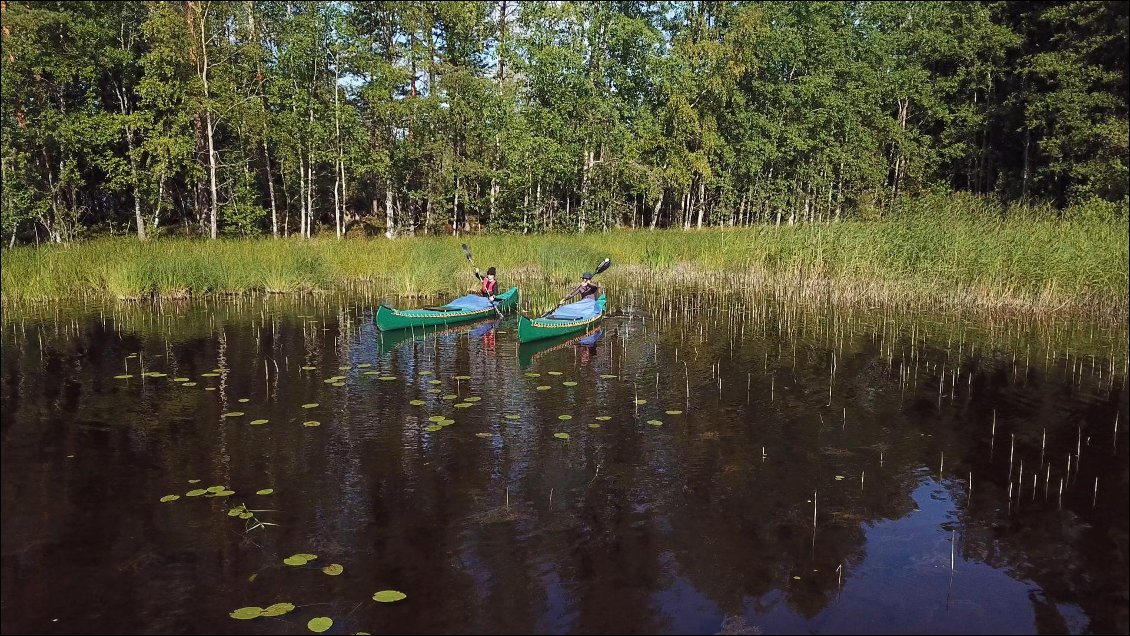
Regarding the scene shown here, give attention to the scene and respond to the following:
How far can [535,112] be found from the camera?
33.1 metres

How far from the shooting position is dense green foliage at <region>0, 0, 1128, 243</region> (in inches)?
1084

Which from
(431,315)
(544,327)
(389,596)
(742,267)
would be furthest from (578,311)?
(389,596)

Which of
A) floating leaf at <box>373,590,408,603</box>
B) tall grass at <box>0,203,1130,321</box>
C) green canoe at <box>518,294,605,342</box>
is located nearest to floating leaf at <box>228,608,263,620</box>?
floating leaf at <box>373,590,408,603</box>

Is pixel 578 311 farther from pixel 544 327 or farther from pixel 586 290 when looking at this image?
pixel 586 290

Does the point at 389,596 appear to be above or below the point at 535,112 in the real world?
below

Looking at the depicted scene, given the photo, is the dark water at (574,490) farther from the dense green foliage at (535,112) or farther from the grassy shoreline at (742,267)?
the dense green foliage at (535,112)

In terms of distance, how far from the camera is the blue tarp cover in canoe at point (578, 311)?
47.3 ft

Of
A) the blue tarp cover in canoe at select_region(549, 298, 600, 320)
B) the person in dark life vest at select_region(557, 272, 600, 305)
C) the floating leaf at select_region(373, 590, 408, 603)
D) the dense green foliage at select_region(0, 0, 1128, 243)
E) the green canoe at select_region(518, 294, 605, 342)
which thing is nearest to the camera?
the floating leaf at select_region(373, 590, 408, 603)

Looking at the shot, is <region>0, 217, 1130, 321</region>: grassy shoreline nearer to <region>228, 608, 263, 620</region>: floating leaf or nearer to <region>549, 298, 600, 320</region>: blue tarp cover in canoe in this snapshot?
<region>549, 298, 600, 320</region>: blue tarp cover in canoe

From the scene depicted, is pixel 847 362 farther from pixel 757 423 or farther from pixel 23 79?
pixel 23 79

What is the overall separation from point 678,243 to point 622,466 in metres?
17.5

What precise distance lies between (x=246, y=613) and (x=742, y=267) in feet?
59.1

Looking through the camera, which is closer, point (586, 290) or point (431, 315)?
point (431, 315)

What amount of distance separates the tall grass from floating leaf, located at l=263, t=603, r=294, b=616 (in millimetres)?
14151
